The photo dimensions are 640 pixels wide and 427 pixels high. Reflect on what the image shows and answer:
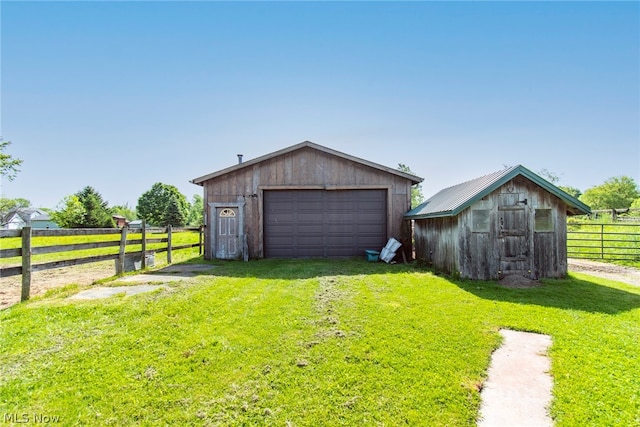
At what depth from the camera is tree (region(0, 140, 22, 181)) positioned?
28653 mm

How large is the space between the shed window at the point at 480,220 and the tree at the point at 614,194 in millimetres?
61232

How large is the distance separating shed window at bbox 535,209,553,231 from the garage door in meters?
4.93

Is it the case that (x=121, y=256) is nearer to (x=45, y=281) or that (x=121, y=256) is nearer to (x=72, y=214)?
(x=45, y=281)

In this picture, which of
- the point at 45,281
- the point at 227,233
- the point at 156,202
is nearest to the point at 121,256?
the point at 45,281

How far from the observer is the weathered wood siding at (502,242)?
745cm

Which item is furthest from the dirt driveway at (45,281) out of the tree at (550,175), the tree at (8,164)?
the tree at (550,175)

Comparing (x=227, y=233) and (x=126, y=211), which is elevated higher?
(x=126, y=211)

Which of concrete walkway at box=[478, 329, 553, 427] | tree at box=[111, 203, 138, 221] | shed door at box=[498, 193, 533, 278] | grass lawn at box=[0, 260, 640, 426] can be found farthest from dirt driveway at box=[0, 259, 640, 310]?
tree at box=[111, 203, 138, 221]

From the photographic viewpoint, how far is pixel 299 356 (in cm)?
327

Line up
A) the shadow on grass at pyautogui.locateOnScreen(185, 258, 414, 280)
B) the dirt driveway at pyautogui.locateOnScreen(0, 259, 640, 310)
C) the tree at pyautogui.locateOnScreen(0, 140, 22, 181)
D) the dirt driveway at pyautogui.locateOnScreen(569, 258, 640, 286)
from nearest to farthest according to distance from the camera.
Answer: the dirt driveway at pyautogui.locateOnScreen(0, 259, 640, 310) → the dirt driveway at pyautogui.locateOnScreen(569, 258, 640, 286) → the shadow on grass at pyautogui.locateOnScreen(185, 258, 414, 280) → the tree at pyautogui.locateOnScreen(0, 140, 22, 181)

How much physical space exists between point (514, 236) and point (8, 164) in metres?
43.6

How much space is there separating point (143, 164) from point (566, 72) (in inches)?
1467

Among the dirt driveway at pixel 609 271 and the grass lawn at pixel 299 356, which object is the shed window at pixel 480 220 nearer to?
the grass lawn at pixel 299 356

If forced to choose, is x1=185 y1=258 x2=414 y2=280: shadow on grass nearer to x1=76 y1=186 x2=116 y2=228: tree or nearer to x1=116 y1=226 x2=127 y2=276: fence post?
x1=116 y1=226 x2=127 y2=276: fence post
